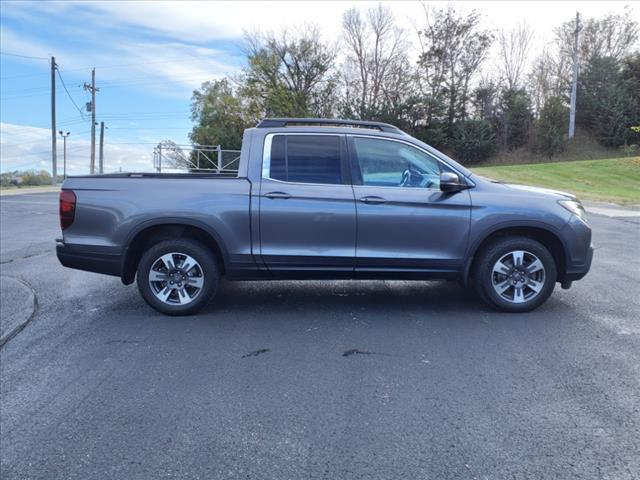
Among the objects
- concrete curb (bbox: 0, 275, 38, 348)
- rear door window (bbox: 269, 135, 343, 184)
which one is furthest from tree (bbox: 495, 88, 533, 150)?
concrete curb (bbox: 0, 275, 38, 348)

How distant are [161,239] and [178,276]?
44cm

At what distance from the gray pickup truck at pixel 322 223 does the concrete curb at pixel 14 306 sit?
76 cm

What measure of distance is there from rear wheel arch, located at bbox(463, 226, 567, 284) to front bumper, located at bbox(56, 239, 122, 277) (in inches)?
138

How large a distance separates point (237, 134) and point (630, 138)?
3120 centimetres

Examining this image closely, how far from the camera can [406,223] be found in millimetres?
5258

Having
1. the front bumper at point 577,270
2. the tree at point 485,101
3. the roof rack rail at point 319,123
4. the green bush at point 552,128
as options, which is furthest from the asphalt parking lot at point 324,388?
the tree at point 485,101

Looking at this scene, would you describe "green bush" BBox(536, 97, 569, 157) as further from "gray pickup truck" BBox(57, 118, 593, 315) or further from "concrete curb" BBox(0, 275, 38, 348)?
"concrete curb" BBox(0, 275, 38, 348)

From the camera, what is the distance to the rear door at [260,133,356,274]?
522 cm

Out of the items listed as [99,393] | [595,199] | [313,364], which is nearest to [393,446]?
[313,364]

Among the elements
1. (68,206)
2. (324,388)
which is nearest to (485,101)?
(68,206)

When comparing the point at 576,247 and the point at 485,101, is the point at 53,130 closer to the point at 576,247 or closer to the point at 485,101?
the point at 485,101

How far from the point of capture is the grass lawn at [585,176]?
26.3 metres

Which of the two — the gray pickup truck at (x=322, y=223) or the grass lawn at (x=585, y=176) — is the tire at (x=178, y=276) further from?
the grass lawn at (x=585, y=176)

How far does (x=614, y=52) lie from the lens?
4772 cm
